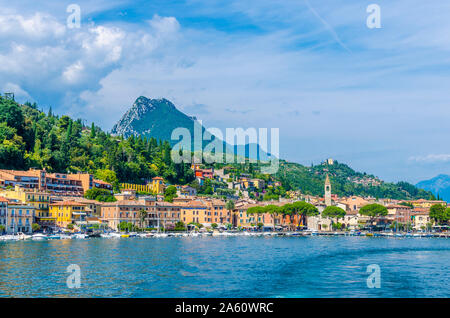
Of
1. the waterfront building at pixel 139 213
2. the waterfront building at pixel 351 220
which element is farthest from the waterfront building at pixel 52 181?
the waterfront building at pixel 351 220

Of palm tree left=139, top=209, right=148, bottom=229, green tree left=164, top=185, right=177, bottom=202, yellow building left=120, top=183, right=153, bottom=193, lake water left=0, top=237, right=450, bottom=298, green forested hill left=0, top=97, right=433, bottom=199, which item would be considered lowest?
lake water left=0, top=237, right=450, bottom=298

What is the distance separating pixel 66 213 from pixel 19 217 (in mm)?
8778

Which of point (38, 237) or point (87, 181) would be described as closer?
point (38, 237)

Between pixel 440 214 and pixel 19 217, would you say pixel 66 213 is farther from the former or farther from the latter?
pixel 440 214

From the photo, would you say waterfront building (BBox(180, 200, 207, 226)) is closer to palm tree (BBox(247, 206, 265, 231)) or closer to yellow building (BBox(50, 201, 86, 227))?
palm tree (BBox(247, 206, 265, 231))

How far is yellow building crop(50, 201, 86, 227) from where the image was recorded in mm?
83000

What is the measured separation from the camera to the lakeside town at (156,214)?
3172 inches

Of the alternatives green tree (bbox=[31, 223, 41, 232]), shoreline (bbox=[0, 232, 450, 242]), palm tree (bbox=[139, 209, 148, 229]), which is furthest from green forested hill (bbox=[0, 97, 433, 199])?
shoreline (bbox=[0, 232, 450, 242])

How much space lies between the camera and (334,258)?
45.9 m

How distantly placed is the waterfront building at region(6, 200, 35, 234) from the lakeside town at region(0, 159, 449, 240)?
0.27 feet

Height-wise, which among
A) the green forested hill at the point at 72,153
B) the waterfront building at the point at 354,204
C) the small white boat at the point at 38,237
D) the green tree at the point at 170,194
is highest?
the green forested hill at the point at 72,153

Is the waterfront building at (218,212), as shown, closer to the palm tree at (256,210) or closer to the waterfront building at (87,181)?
the palm tree at (256,210)

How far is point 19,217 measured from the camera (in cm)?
7575

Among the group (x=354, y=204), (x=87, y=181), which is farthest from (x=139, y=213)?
(x=354, y=204)
